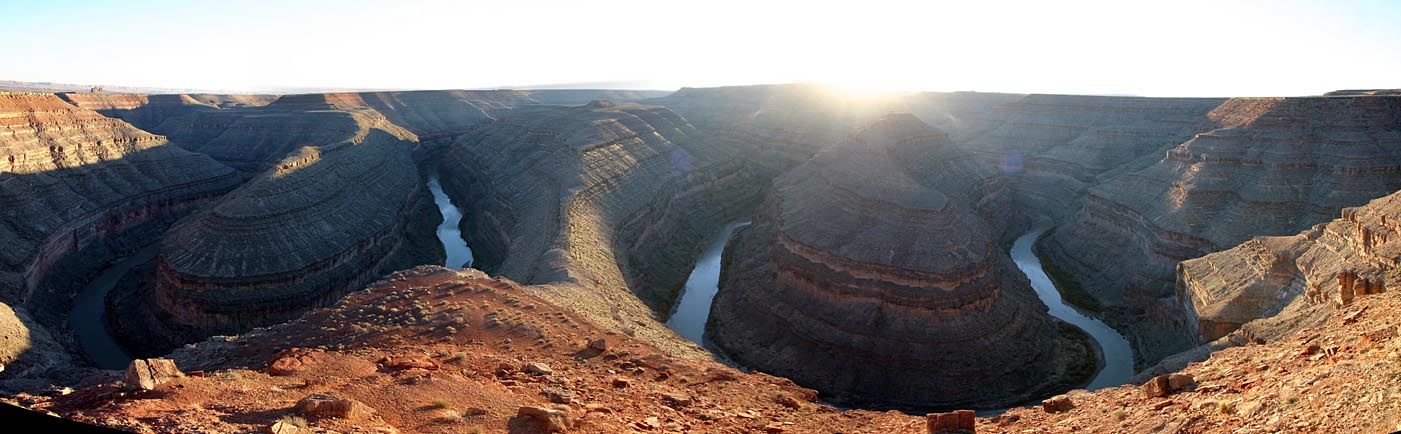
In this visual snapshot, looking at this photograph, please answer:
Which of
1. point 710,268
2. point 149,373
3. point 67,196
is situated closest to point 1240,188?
point 710,268

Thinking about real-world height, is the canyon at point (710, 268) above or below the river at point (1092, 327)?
above

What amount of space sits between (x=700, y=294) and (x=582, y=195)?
15.4 meters

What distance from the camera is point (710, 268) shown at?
61.4 m

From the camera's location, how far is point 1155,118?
89.9 m

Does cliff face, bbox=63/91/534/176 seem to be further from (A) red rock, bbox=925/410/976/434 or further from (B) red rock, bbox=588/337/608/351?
(A) red rock, bbox=925/410/976/434

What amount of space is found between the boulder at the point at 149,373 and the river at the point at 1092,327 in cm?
4187

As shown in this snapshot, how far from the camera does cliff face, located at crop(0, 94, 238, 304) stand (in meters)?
52.4

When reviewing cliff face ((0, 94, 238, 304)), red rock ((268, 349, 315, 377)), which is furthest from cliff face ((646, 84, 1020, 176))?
red rock ((268, 349, 315, 377))

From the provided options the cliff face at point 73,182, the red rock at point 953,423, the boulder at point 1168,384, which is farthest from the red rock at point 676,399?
the cliff face at point 73,182

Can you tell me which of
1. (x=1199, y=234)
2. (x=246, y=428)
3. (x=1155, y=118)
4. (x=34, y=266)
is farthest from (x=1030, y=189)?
(x=34, y=266)

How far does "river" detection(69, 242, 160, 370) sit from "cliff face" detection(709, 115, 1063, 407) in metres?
37.7

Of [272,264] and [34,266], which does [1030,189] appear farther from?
[34,266]

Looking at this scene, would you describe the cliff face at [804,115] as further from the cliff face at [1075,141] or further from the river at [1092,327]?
the river at [1092,327]

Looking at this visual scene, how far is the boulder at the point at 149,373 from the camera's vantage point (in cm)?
1497
